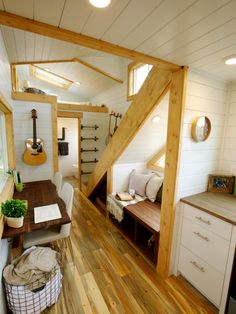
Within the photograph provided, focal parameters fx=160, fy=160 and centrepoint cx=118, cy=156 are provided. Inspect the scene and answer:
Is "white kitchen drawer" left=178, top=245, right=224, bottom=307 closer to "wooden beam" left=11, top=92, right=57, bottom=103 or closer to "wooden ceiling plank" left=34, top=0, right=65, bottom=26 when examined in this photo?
"wooden ceiling plank" left=34, top=0, right=65, bottom=26

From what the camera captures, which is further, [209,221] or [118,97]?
[118,97]

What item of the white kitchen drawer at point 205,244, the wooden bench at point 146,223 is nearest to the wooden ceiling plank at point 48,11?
the white kitchen drawer at point 205,244

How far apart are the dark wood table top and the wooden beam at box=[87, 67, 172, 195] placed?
40.6 inches

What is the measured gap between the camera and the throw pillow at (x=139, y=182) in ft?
9.16

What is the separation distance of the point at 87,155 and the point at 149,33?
3478 mm

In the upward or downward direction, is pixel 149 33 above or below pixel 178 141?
above

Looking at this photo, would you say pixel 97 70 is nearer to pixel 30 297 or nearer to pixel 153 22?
pixel 153 22

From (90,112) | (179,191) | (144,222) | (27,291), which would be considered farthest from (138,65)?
(27,291)

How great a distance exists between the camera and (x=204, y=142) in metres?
1.79

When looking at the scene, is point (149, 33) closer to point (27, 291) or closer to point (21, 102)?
point (27, 291)

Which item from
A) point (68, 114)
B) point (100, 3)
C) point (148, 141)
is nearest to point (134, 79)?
point (148, 141)

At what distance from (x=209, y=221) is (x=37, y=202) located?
1.91 meters

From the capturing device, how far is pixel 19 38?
1788mm

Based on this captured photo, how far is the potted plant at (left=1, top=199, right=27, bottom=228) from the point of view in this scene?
4.54 ft
